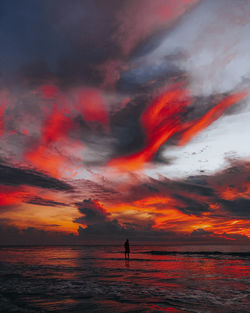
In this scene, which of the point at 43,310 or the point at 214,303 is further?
the point at 214,303

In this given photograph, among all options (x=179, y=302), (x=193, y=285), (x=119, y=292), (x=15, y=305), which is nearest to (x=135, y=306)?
(x=179, y=302)

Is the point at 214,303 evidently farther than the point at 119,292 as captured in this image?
No

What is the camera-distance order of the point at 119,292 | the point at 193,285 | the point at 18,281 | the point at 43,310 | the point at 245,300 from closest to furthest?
the point at 43,310 < the point at 245,300 < the point at 119,292 < the point at 193,285 < the point at 18,281

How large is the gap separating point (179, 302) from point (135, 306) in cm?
226

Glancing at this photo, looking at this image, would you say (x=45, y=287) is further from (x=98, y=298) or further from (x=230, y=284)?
(x=230, y=284)

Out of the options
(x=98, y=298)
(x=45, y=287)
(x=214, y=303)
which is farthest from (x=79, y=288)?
(x=214, y=303)

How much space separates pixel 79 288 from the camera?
15750mm

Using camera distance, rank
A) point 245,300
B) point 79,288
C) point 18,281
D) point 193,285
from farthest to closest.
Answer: point 18,281, point 193,285, point 79,288, point 245,300

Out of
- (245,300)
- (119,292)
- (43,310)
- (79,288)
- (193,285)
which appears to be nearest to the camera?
(43,310)

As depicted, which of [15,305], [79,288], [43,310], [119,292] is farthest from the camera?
[79,288]

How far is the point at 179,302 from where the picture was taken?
12.2 metres

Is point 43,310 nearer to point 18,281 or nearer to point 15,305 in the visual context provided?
point 15,305

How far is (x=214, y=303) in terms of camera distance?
39.7ft

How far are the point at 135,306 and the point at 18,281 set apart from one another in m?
11.0
